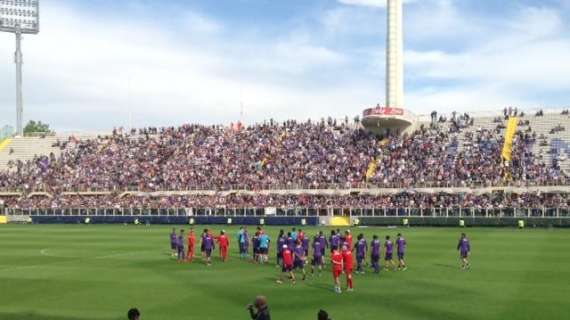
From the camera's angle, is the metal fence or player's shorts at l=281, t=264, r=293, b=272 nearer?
player's shorts at l=281, t=264, r=293, b=272

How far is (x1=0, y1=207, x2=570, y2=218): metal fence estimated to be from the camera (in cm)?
5175

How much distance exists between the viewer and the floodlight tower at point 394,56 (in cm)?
7481

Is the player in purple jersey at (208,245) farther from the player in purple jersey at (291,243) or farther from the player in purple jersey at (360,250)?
the player in purple jersey at (360,250)

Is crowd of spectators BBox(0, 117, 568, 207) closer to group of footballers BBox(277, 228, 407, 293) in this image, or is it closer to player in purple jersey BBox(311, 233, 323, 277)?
group of footballers BBox(277, 228, 407, 293)

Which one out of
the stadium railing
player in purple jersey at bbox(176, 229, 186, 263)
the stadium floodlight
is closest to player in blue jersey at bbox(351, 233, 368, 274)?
player in purple jersey at bbox(176, 229, 186, 263)

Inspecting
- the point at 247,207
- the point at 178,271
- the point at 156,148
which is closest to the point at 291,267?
the point at 178,271

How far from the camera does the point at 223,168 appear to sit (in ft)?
236

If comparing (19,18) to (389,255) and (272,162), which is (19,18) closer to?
(272,162)

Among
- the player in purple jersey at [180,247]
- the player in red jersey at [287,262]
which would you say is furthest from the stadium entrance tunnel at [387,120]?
the player in red jersey at [287,262]

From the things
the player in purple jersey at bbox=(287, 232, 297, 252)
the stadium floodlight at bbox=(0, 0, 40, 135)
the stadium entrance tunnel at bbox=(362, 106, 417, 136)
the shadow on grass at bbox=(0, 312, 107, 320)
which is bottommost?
the shadow on grass at bbox=(0, 312, 107, 320)

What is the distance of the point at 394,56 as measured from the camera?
75250 millimetres

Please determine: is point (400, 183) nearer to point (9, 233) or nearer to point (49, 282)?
point (9, 233)

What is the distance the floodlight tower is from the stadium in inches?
9.2

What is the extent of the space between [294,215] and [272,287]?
36607 millimetres
